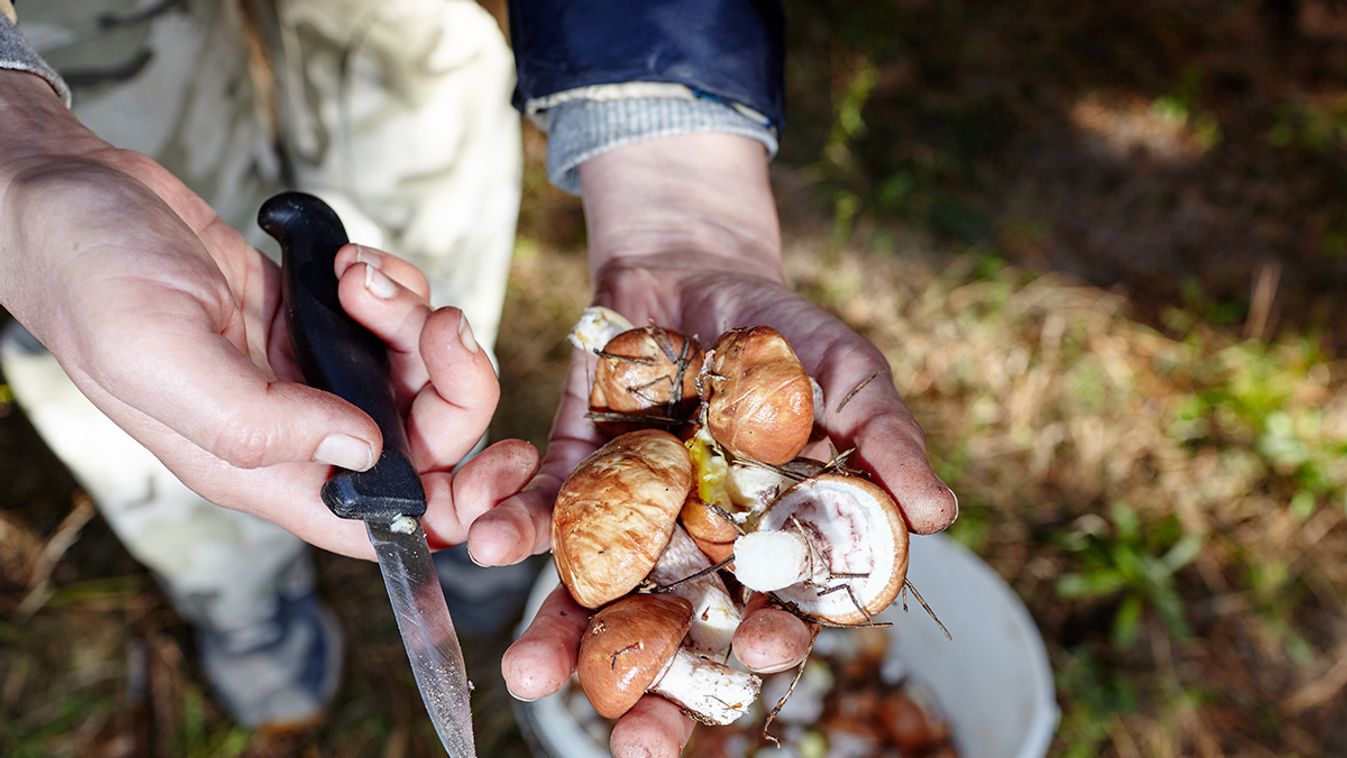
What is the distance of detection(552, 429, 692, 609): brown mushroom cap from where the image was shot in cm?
128

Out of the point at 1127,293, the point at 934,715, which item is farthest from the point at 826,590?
the point at 1127,293

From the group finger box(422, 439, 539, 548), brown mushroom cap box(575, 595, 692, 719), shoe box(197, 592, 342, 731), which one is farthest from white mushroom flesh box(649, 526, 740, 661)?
shoe box(197, 592, 342, 731)

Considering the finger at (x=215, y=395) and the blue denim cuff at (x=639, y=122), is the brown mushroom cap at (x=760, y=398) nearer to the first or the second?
the finger at (x=215, y=395)

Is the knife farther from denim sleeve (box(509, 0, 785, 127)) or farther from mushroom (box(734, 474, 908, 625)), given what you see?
denim sleeve (box(509, 0, 785, 127))

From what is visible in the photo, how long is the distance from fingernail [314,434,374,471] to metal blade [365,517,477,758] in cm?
8

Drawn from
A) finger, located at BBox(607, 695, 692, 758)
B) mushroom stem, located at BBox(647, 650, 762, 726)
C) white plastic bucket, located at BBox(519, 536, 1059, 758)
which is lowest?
white plastic bucket, located at BBox(519, 536, 1059, 758)

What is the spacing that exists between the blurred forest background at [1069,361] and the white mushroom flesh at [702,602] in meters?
1.11

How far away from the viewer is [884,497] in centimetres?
130

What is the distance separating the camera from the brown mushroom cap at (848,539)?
1.31m

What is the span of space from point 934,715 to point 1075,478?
953 millimetres

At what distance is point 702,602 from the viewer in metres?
1.43

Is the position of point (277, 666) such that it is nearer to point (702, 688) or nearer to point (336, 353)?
point (336, 353)

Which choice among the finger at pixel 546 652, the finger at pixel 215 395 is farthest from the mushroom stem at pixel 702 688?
the finger at pixel 215 395

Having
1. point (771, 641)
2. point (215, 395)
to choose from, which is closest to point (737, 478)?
point (771, 641)
